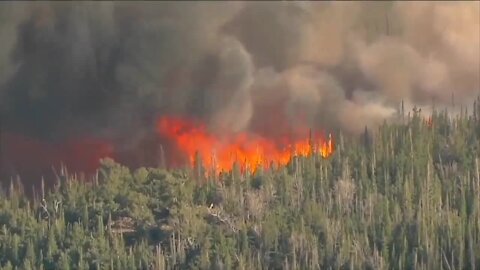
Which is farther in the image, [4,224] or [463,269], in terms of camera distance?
[4,224]

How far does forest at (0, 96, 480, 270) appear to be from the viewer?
90500mm

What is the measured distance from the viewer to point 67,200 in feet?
356

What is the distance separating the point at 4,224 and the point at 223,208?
56.5ft

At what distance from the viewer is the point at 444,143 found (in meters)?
116

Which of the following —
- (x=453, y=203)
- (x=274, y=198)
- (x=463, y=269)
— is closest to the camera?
(x=463, y=269)

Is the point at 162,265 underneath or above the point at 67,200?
underneath

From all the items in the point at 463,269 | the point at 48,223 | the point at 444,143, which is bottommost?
the point at 463,269

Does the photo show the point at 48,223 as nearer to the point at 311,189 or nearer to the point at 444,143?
the point at 311,189

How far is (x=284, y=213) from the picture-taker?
101438 mm

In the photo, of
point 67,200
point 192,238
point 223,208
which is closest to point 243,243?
point 192,238

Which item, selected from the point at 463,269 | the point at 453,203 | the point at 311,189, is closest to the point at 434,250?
the point at 463,269

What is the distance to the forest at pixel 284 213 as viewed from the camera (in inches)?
Result: 3563

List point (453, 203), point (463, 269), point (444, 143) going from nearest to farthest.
Answer: 1. point (463, 269)
2. point (453, 203)
3. point (444, 143)

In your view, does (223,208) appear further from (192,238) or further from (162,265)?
(162,265)
